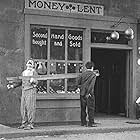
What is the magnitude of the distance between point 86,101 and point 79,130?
1011 mm

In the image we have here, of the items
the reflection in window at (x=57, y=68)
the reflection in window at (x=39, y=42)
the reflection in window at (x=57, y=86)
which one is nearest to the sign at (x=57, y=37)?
the reflection in window at (x=39, y=42)

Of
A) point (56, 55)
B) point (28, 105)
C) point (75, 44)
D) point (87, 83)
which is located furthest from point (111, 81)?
point (28, 105)

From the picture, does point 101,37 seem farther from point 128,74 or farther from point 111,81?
point 111,81

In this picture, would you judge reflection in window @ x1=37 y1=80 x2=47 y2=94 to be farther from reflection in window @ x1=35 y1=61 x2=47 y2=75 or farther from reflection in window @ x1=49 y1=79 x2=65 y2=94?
reflection in window @ x1=35 y1=61 x2=47 y2=75

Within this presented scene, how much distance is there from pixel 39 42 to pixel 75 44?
51.2 inches

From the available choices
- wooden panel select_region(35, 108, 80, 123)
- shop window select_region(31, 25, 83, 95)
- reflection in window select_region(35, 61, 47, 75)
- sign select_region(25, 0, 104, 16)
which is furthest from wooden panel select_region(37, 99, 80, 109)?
sign select_region(25, 0, 104, 16)

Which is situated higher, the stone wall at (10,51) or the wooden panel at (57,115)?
the stone wall at (10,51)

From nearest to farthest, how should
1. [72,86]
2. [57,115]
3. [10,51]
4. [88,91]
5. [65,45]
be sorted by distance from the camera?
[88,91], [10,51], [57,115], [65,45], [72,86]

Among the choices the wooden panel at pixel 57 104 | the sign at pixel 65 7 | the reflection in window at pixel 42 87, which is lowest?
the wooden panel at pixel 57 104

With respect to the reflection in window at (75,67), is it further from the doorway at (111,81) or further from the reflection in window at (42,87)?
Result: the doorway at (111,81)

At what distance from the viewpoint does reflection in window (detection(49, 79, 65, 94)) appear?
40.5ft

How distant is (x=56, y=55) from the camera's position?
1240 cm

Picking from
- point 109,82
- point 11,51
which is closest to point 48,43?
point 11,51

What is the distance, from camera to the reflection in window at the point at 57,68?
A: 40.5 ft
